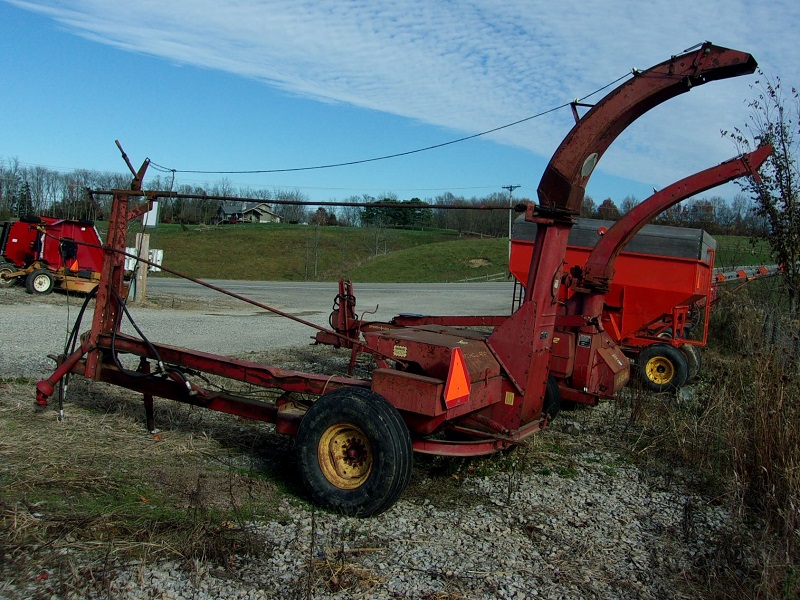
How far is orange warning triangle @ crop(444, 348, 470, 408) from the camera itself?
5.36m

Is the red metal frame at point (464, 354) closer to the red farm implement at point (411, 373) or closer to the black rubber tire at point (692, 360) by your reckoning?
the red farm implement at point (411, 373)

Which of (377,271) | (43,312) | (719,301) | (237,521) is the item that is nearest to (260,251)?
(377,271)

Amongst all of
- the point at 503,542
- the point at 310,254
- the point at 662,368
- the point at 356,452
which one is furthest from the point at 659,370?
the point at 310,254

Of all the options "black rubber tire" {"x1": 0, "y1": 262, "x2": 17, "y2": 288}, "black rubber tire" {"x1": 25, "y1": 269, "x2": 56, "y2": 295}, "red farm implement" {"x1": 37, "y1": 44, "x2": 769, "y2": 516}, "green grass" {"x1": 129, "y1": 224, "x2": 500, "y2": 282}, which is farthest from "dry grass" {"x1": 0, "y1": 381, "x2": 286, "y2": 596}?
"green grass" {"x1": 129, "y1": 224, "x2": 500, "y2": 282}

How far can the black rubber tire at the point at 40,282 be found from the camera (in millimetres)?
20375

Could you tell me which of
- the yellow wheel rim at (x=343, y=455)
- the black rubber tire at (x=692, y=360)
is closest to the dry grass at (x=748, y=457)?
the yellow wheel rim at (x=343, y=455)

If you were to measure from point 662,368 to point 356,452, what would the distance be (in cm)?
763

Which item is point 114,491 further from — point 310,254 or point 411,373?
point 310,254

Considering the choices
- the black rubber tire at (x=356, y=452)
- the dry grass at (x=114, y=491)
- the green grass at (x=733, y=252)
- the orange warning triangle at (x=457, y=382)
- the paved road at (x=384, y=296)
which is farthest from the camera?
the paved road at (x=384, y=296)

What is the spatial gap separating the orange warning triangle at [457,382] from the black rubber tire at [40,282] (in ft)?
60.8

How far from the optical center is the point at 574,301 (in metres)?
9.17

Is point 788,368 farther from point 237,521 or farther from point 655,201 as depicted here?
point 237,521

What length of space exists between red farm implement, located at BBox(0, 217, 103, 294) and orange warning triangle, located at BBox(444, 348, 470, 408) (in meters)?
18.0

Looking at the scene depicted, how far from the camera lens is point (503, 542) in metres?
4.82
